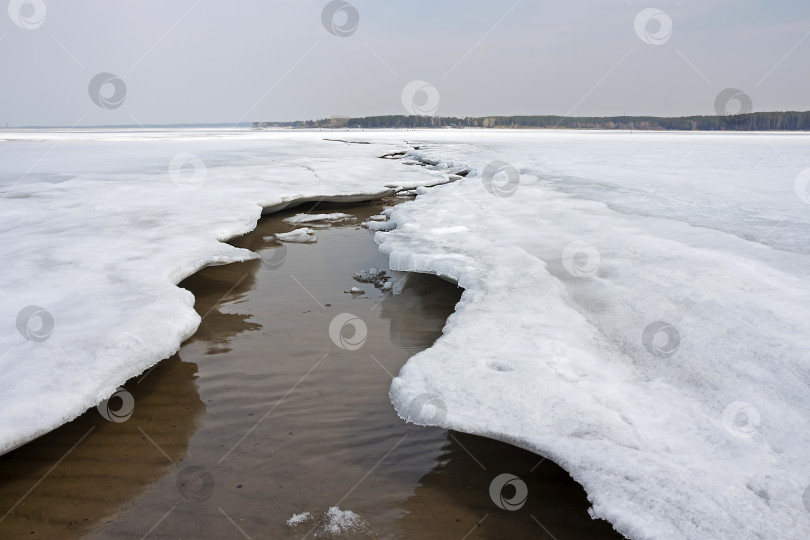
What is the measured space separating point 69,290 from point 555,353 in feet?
13.1

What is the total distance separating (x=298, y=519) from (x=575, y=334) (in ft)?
7.66

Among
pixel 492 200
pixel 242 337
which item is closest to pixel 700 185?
pixel 492 200

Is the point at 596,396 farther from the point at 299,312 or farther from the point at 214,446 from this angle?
the point at 299,312

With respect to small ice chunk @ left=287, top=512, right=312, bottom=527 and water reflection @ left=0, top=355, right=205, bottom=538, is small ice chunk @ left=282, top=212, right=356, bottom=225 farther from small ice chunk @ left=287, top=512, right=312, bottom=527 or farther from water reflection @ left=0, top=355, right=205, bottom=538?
small ice chunk @ left=287, top=512, right=312, bottom=527

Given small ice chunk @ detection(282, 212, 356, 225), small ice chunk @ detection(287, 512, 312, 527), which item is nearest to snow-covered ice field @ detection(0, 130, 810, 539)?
small ice chunk @ detection(287, 512, 312, 527)

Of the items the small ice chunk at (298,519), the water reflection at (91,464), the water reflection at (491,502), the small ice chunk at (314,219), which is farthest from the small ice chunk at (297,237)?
the small ice chunk at (298,519)

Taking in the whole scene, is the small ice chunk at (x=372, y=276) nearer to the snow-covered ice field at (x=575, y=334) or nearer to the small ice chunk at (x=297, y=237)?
the snow-covered ice field at (x=575, y=334)

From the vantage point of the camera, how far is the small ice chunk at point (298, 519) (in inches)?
94.3

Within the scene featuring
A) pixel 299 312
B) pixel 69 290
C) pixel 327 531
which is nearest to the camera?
pixel 327 531

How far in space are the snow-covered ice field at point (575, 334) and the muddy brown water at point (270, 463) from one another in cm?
30

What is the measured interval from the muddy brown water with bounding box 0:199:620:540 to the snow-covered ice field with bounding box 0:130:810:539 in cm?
30

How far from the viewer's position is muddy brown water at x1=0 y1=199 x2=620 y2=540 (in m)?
2.43

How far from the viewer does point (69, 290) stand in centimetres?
425

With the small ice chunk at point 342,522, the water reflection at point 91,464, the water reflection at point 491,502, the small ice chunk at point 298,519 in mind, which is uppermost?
the water reflection at point 491,502
